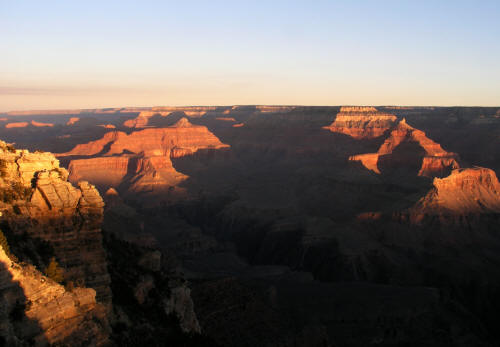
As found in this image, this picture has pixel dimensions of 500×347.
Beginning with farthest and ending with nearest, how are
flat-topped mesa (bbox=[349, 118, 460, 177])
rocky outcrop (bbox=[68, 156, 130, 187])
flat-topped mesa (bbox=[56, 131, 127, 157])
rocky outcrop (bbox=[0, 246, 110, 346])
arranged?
flat-topped mesa (bbox=[56, 131, 127, 157]), rocky outcrop (bbox=[68, 156, 130, 187]), flat-topped mesa (bbox=[349, 118, 460, 177]), rocky outcrop (bbox=[0, 246, 110, 346])

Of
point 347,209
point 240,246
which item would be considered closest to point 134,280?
point 240,246

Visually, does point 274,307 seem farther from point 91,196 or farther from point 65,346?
point 65,346

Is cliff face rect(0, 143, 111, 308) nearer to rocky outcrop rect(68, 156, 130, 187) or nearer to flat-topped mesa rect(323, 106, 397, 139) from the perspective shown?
rocky outcrop rect(68, 156, 130, 187)

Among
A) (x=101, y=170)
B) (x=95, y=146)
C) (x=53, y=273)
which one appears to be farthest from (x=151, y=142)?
(x=53, y=273)

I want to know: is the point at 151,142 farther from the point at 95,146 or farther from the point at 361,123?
the point at 361,123

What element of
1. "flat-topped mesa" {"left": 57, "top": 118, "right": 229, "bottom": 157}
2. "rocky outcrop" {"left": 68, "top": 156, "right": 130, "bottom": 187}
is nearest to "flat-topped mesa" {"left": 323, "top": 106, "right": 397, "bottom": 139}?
"flat-topped mesa" {"left": 57, "top": 118, "right": 229, "bottom": 157}

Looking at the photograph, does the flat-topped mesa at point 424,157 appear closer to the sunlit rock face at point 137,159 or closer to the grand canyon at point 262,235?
the grand canyon at point 262,235
